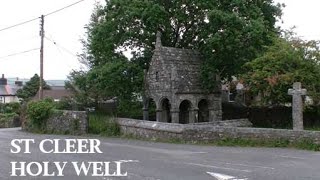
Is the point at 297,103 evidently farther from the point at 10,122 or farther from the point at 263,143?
the point at 10,122

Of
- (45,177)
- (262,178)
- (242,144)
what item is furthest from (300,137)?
(45,177)

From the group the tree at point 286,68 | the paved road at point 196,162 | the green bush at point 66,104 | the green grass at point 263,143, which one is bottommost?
the paved road at point 196,162

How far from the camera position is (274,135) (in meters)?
21.5

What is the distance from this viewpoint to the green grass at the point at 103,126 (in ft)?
104

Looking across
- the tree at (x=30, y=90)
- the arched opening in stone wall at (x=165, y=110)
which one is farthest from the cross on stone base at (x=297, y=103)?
the tree at (x=30, y=90)

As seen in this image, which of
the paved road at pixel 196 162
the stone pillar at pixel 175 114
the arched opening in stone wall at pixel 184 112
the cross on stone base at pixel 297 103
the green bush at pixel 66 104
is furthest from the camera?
the green bush at pixel 66 104

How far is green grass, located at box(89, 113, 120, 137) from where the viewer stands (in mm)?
31703

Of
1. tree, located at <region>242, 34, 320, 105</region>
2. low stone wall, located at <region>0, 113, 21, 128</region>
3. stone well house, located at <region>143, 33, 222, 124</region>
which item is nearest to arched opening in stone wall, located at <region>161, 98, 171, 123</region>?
stone well house, located at <region>143, 33, 222, 124</region>

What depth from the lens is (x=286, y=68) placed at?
2955cm

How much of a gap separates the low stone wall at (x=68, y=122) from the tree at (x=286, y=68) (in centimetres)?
1225

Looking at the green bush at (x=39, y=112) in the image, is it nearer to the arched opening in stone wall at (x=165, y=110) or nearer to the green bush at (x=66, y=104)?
the green bush at (x=66, y=104)

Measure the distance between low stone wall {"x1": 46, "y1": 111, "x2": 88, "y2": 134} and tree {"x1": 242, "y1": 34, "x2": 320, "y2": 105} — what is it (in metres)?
12.3

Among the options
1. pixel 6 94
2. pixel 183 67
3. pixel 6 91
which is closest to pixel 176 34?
pixel 183 67

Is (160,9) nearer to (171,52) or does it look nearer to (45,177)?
(171,52)
